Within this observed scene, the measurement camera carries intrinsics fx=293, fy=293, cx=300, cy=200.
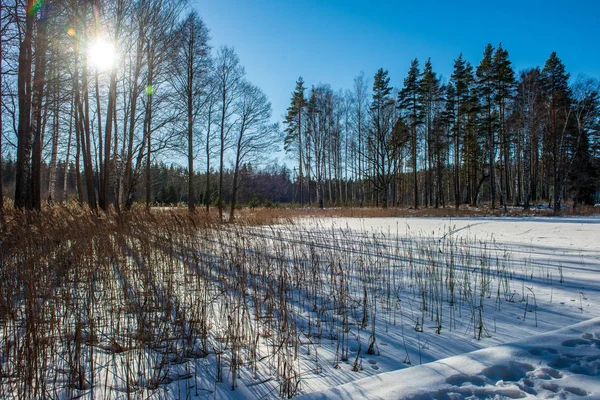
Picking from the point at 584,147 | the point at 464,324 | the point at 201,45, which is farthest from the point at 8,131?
the point at 584,147

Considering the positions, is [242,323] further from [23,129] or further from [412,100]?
[412,100]

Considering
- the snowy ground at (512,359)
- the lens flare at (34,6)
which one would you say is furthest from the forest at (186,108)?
the snowy ground at (512,359)

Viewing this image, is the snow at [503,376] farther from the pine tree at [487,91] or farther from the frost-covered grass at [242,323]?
the pine tree at [487,91]

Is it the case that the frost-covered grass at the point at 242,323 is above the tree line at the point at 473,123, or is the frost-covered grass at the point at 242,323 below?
below

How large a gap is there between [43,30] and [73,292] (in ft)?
22.5

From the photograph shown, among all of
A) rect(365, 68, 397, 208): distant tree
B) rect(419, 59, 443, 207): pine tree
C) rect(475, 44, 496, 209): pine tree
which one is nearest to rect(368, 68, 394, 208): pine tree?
rect(365, 68, 397, 208): distant tree

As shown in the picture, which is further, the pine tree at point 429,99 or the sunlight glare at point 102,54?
the pine tree at point 429,99

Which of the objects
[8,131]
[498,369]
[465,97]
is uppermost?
[465,97]

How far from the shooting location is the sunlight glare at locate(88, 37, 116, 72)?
29.8 ft

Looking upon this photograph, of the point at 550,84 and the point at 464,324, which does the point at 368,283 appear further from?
the point at 550,84

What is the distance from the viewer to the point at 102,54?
9.65m

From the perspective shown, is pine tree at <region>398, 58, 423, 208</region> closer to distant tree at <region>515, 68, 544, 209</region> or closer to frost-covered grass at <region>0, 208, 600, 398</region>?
distant tree at <region>515, 68, 544, 209</region>

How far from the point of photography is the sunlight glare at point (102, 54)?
357 inches

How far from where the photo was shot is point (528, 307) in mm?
3072
